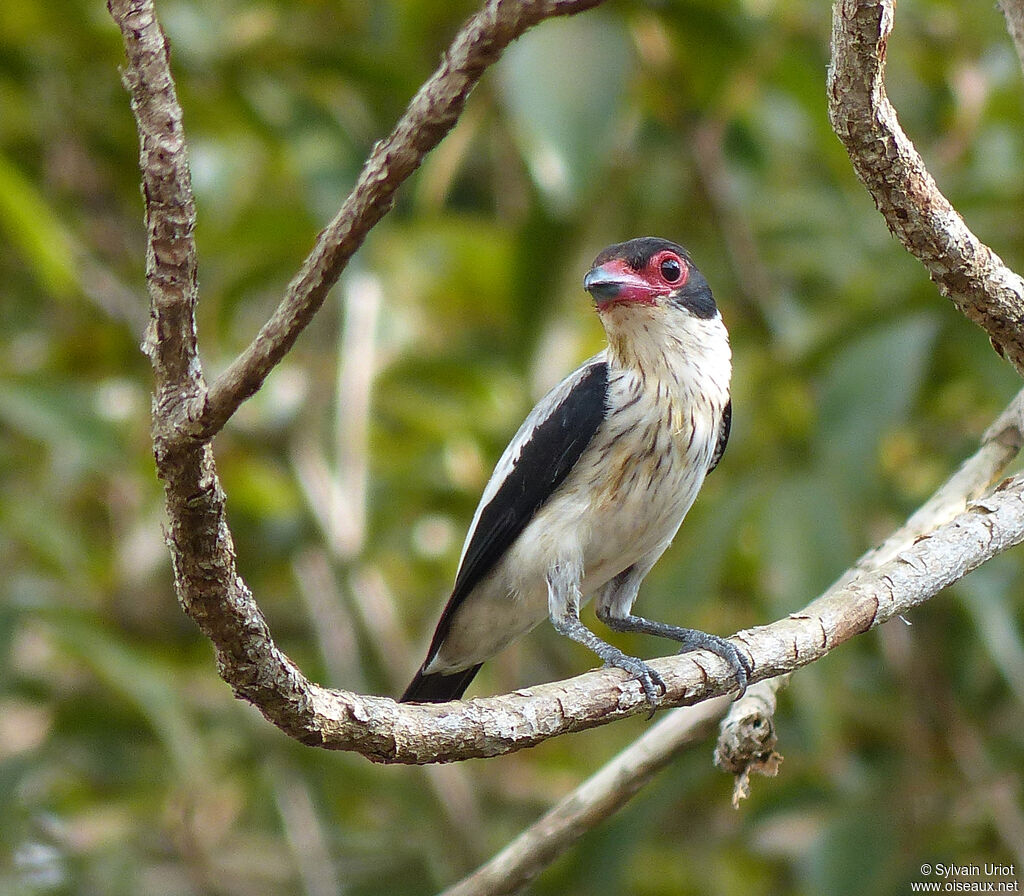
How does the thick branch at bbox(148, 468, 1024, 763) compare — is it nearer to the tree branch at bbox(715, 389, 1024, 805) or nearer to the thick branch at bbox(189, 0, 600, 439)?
the tree branch at bbox(715, 389, 1024, 805)

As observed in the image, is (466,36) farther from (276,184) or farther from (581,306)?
(276,184)

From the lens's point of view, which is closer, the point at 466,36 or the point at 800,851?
the point at 466,36

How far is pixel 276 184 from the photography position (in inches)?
226

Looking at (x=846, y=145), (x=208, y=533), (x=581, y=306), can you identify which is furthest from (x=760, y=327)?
(x=208, y=533)

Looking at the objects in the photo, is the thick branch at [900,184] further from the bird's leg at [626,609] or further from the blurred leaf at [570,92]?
the blurred leaf at [570,92]

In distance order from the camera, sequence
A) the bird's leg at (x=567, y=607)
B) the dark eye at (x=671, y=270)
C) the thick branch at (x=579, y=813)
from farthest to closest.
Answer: the dark eye at (x=671, y=270), the bird's leg at (x=567, y=607), the thick branch at (x=579, y=813)

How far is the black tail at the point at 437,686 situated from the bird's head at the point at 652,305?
1.09m

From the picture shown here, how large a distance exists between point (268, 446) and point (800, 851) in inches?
98.0

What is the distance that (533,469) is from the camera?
3320mm

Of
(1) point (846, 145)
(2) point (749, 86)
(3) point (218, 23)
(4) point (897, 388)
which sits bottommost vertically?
(1) point (846, 145)

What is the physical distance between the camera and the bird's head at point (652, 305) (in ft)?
11.0

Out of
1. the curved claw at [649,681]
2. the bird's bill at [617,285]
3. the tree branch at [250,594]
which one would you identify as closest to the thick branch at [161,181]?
the tree branch at [250,594]

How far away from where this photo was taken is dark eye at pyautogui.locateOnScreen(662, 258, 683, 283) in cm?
345

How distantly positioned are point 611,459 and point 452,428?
160 centimetres
